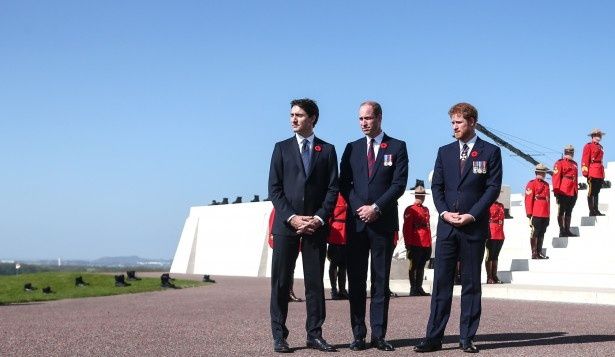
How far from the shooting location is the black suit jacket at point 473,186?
7078 millimetres

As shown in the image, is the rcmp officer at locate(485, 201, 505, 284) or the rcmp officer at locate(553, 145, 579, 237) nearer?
the rcmp officer at locate(485, 201, 505, 284)

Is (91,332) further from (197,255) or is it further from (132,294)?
(197,255)

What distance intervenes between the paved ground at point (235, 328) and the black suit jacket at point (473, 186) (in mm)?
958

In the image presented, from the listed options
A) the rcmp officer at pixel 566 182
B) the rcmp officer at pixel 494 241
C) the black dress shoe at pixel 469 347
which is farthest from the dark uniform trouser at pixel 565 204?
the black dress shoe at pixel 469 347

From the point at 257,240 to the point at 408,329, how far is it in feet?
61.3

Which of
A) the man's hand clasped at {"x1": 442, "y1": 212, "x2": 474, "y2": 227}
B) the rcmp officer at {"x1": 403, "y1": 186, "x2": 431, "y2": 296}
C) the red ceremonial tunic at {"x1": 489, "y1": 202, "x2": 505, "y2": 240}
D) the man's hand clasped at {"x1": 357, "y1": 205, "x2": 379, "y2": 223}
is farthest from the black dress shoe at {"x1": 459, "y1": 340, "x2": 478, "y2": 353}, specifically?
the red ceremonial tunic at {"x1": 489, "y1": 202, "x2": 505, "y2": 240}

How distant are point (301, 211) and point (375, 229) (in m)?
0.59

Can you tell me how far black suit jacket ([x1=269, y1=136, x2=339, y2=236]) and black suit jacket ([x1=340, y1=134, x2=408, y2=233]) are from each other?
0.57 ft

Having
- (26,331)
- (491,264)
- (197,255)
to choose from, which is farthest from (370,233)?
(197,255)

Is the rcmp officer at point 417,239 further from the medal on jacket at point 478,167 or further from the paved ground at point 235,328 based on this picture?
the medal on jacket at point 478,167

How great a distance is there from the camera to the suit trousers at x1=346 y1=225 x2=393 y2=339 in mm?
7141

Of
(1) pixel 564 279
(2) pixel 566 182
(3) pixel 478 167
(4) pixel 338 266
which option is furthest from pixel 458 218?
(2) pixel 566 182

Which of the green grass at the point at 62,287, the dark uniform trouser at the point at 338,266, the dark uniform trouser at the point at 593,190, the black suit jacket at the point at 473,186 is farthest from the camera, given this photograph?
the dark uniform trouser at the point at 593,190

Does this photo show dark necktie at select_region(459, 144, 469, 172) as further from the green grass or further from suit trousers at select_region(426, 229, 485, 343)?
the green grass
